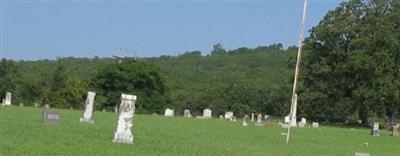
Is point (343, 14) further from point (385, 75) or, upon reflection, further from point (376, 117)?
point (376, 117)

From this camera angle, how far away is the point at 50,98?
273 feet

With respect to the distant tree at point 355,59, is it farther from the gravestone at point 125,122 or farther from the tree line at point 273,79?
the gravestone at point 125,122

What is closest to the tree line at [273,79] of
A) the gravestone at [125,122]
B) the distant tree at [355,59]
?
the distant tree at [355,59]

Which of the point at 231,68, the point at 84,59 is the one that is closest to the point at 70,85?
the point at 231,68

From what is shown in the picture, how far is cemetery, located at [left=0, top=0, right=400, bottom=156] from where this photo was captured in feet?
63.2

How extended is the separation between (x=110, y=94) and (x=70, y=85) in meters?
4.77

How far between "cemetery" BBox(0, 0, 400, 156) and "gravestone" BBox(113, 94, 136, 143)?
0.03m

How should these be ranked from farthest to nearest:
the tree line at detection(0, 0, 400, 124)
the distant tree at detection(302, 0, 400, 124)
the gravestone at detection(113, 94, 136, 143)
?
the tree line at detection(0, 0, 400, 124) < the distant tree at detection(302, 0, 400, 124) < the gravestone at detection(113, 94, 136, 143)

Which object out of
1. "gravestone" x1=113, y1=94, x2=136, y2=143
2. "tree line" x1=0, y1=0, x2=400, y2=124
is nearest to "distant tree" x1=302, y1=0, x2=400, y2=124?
"tree line" x1=0, y1=0, x2=400, y2=124

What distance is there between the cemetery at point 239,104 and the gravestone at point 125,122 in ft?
0.09

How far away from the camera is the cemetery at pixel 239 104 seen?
19266mm

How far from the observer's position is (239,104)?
106 meters

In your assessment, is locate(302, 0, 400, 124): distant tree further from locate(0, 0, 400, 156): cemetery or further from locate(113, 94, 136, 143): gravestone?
locate(113, 94, 136, 143): gravestone

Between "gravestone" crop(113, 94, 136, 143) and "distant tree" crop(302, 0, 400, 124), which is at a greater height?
"distant tree" crop(302, 0, 400, 124)
